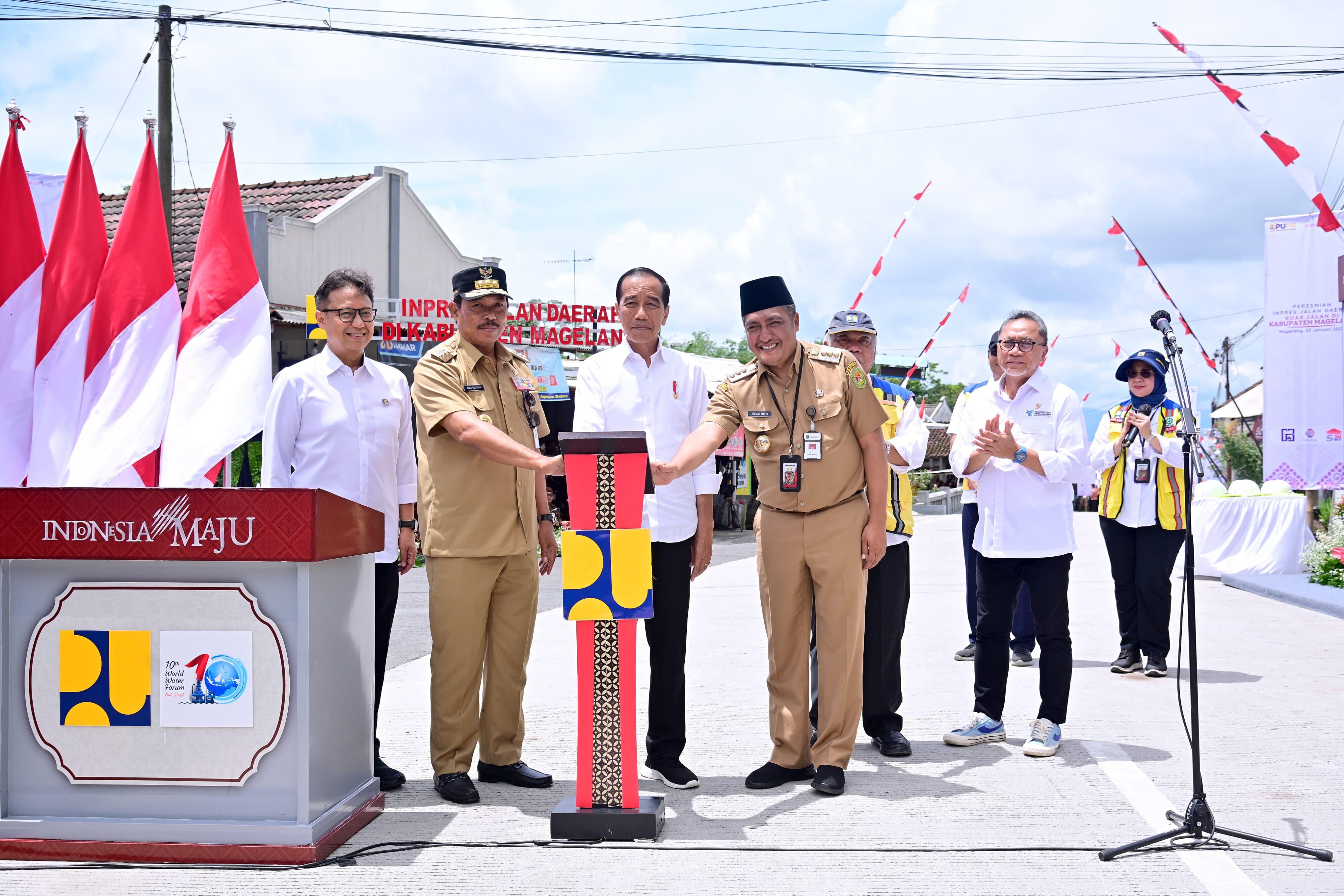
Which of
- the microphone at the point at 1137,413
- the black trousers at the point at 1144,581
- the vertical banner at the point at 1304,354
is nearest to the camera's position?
the black trousers at the point at 1144,581

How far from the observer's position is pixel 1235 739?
5379mm

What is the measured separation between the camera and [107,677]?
379 centimetres

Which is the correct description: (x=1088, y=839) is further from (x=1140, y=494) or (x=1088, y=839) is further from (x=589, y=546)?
(x=1140, y=494)

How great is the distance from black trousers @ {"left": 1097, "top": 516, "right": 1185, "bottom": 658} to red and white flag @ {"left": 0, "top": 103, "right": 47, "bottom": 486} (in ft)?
20.8

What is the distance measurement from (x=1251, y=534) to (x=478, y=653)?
1098 cm

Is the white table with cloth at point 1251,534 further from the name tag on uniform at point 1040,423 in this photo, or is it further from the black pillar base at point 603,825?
the black pillar base at point 603,825

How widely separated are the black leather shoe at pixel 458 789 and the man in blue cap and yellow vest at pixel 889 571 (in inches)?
72.1

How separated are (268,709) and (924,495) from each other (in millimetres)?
35312

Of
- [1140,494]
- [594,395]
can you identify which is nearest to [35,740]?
[594,395]

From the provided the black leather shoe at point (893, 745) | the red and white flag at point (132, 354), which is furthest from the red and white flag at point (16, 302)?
the black leather shoe at point (893, 745)

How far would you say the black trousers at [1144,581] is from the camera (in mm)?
7137

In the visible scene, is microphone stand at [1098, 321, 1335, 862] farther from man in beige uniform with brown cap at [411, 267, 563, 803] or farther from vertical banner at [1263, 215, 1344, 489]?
vertical banner at [1263, 215, 1344, 489]

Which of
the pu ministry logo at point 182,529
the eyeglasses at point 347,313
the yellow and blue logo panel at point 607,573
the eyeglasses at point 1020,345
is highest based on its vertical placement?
the eyeglasses at point 347,313

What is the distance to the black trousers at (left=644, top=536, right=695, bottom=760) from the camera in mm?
4824
